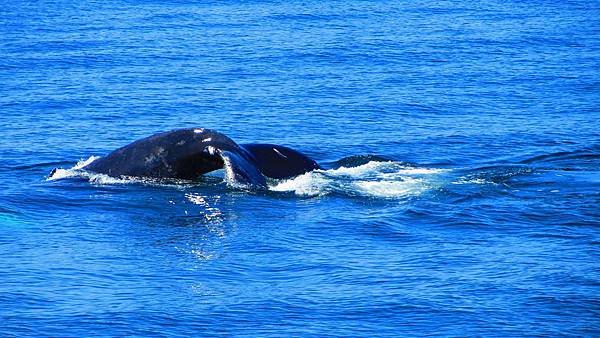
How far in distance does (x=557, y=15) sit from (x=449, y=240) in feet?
74.4

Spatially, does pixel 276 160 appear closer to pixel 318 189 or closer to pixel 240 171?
pixel 318 189

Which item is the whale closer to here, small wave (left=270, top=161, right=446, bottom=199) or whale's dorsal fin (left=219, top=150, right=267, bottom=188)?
whale's dorsal fin (left=219, top=150, right=267, bottom=188)

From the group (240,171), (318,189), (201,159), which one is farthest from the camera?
(318,189)

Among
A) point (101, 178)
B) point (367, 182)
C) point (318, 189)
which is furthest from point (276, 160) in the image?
point (101, 178)

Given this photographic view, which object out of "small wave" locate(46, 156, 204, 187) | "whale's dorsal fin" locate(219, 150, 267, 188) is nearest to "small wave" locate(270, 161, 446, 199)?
"whale's dorsal fin" locate(219, 150, 267, 188)

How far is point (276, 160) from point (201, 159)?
107 cm

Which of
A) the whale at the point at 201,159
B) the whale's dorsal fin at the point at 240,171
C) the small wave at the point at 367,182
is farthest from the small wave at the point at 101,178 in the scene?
the small wave at the point at 367,182

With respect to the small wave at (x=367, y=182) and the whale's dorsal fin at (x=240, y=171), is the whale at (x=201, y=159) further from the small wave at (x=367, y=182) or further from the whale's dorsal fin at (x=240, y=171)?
the small wave at (x=367, y=182)

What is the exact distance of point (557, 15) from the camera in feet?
120

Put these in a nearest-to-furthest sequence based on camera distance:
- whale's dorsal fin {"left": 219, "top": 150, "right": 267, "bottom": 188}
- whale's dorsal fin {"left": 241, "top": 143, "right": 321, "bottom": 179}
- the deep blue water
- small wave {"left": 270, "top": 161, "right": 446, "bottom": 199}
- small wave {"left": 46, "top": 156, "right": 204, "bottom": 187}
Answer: the deep blue water < whale's dorsal fin {"left": 219, "top": 150, "right": 267, "bottom": 188} < small wave {"left": 270, "top": 161, "right": 446, "bottom": 199} < small wave {"left": 46, "top": 156, "right": 204, "bottom": 187} < whale's dorsal fin {"left": 241, "top": 143, "right": 321, "bottom": 179}

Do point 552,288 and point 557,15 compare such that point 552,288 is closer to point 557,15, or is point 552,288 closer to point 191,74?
point 191,74

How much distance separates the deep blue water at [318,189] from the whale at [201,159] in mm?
220

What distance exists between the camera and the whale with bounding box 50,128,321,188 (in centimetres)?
1703

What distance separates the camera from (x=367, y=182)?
59.3 feet
